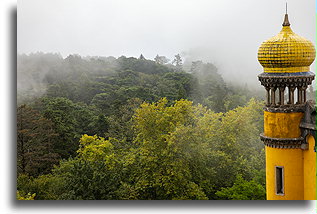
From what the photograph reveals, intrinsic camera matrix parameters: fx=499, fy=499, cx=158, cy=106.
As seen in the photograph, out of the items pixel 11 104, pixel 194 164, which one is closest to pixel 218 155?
pixel 194 164

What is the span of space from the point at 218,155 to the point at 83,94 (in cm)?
426

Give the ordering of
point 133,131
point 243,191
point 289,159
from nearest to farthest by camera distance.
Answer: point 289,159
point 243,191
point 133,131

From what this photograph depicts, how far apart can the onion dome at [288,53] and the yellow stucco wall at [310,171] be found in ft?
4.74

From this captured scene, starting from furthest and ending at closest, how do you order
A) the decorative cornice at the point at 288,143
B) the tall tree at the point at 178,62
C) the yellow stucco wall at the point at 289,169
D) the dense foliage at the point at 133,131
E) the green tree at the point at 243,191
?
the tall tree at the point at 178,62, the dense foliage at the point at 133,131, the green tree at the point at 243,191, the yellow stucco wall at the point at 289,169, the decorative cornice at the point at 288,143

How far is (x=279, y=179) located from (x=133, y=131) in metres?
5.85

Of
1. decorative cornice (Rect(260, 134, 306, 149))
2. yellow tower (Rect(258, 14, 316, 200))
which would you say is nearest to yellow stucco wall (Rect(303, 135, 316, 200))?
yellow tower (Rect(258, 14, 316, 200))

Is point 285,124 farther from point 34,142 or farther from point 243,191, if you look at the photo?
point 34,142

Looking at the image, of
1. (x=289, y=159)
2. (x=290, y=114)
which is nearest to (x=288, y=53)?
(x=290, y=114)

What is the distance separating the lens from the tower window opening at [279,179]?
10297 millimetres

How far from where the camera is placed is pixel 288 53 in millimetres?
9906

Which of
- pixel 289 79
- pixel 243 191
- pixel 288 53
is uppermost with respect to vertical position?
pixel 288 53

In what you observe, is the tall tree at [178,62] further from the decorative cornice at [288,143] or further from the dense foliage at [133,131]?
the decorative cornice at [288,143]

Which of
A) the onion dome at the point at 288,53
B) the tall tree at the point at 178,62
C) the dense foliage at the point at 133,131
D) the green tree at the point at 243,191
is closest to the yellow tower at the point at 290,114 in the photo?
the onion dome at the point at 288,53

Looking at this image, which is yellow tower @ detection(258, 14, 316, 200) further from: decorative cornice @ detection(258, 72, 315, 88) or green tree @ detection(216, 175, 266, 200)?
green tree @ detection(216, 175, 266, 200)
